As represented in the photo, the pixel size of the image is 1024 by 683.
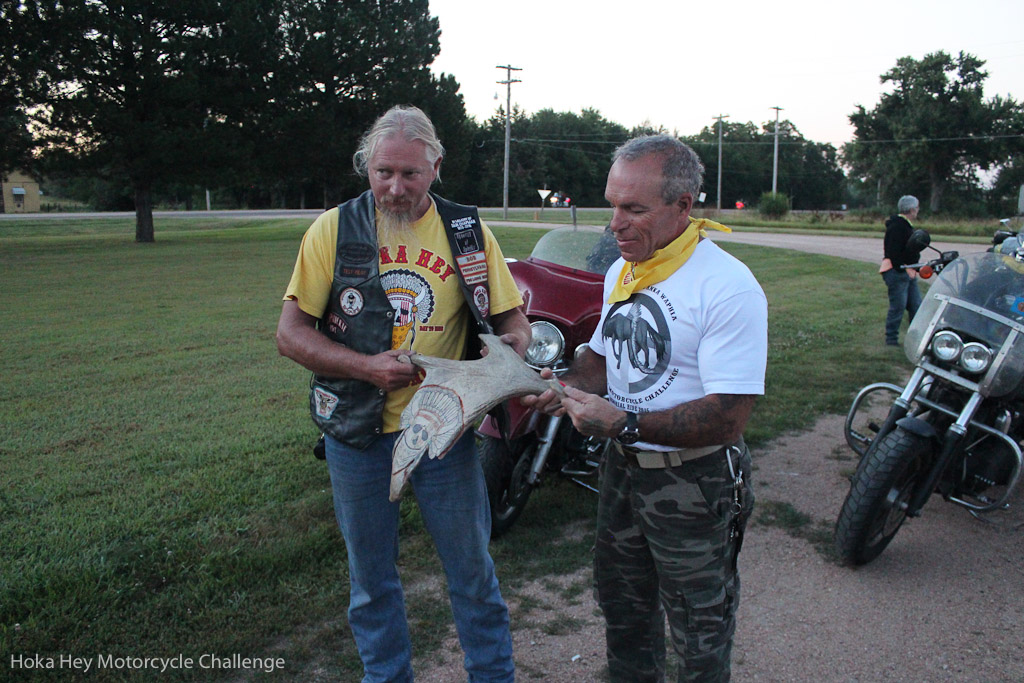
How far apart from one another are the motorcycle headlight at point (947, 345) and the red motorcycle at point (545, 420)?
5.66ft

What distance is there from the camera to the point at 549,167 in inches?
2598

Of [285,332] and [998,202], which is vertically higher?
[998,202]

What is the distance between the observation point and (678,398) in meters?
2.12

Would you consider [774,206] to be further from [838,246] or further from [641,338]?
[641,338]

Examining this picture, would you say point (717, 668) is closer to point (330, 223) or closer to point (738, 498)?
point (738, 498)

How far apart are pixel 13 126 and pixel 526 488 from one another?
996 inches

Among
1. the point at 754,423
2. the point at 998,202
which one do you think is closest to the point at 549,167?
the point at 998,202

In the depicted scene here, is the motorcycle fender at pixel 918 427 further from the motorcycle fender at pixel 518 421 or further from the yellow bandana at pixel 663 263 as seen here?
the yellow bandana at pixel 663 263

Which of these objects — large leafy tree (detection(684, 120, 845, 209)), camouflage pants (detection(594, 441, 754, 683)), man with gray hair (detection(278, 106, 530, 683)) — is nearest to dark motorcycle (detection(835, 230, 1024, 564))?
camouflage pants (detection(594, 441, 754, 683))

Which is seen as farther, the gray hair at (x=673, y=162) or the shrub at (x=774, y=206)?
the shrub at (x=774, y=206)

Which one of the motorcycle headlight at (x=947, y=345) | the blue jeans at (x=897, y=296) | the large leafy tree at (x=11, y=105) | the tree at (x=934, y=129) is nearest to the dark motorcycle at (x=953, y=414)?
the motorcycle headlight at (x=947, y=345)

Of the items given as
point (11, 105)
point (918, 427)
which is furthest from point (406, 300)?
point (11, 105)

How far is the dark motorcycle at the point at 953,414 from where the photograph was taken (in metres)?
3.60

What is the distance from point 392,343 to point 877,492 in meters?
2.46
